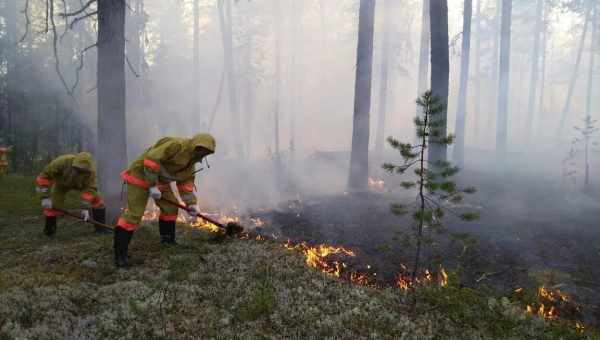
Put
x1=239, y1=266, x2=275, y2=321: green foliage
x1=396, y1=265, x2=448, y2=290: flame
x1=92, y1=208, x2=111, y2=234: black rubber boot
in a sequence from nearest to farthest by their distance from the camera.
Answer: x1=239, y1=266, x2=275, y2=321: green foliage
x1=396, y1=265, x2=448, y2=290: flame
x1=92, y1=208, x2=111, y2=234: black rubber boot

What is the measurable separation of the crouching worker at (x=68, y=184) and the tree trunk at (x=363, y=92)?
8783mm

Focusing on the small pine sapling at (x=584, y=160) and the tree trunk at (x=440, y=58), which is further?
the small pine sapling at (x=584, y=160)

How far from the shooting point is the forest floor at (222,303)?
4.37 meters

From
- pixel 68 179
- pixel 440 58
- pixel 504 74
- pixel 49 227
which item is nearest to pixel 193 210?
pixel 68 179

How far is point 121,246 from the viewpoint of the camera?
6.16 m

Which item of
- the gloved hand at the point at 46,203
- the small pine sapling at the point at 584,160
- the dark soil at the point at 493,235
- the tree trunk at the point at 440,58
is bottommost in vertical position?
the dark soil at the point at 493,235

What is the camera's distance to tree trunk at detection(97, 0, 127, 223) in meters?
8.65

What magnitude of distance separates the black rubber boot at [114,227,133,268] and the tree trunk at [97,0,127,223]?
3.05 metres

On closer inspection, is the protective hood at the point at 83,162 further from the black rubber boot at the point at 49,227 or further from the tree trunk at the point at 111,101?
the black rubber boot at the point at 49,227

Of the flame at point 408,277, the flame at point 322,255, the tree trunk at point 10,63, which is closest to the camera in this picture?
the flame at point 408,277

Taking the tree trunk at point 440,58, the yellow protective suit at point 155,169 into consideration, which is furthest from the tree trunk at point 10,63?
the tree trunk at point 440,58

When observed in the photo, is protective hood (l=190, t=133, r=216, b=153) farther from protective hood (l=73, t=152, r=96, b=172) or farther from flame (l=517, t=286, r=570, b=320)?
flame (l=517, t=286, r=570, b=320)

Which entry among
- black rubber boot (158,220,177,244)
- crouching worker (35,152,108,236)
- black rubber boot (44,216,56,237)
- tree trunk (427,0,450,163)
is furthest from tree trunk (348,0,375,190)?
black rubber boot (44,216,56,237)

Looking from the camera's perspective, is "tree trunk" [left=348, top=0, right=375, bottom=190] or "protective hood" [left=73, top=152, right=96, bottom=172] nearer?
"protective hood" [left=73, top=152, right=96, bottom=172]
